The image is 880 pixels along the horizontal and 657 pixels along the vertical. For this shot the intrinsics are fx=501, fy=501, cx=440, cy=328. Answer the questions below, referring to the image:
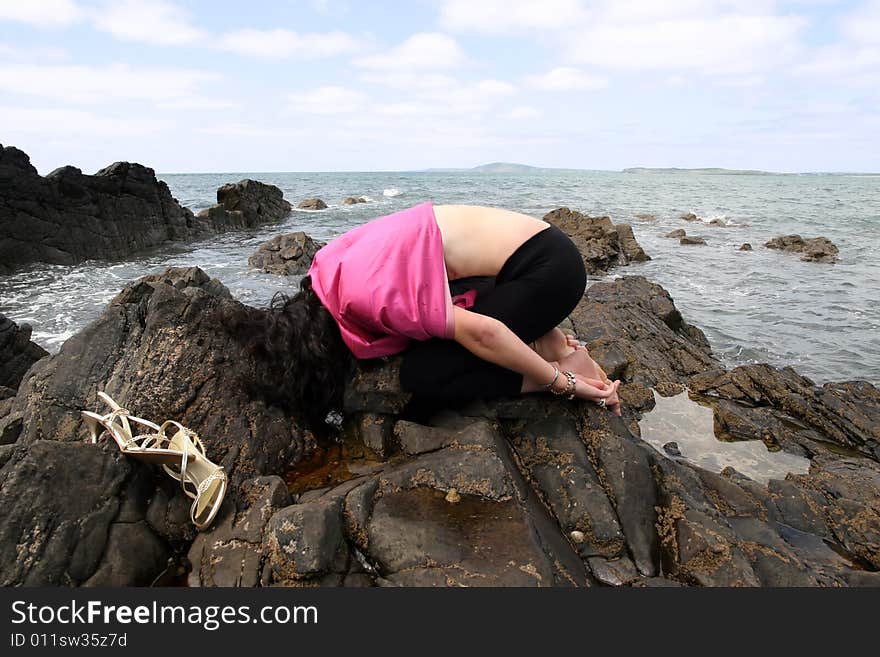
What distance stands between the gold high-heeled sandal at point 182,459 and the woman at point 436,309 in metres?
0.76

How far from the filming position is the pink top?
2988 mm

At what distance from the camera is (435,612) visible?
2.11 meters

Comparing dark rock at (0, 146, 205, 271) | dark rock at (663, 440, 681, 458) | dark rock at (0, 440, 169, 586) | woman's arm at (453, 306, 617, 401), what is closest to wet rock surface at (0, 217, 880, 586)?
dark rock at (0, 440, 169, 586)

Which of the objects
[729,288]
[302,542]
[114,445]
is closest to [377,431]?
[302,542]

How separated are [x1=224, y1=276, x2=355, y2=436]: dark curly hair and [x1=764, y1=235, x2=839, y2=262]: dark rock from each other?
67.3ft

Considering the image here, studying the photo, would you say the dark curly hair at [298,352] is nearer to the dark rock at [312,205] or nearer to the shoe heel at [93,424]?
the shoe heel at [93,424]

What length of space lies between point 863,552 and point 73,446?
4.77 meters

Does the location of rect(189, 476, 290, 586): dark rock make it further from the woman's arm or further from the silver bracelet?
the silver bracelet

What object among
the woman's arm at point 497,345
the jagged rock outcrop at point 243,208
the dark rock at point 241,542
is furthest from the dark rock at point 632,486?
the jagged rock outcrop at point 243,208

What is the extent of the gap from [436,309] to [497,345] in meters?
0.43

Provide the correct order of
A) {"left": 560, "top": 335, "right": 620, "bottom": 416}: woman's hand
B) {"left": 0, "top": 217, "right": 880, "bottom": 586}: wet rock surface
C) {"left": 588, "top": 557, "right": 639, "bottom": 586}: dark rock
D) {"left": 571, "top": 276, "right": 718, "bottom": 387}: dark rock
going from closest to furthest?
{"left": 0, "top": 217, "right": 880, "bottom": 586}: wet rock surface
{"left": 588, "top": 557, "right": 639, "bottom": 586}: dark rock
{"left": 560, "top": 335, "right": 620, "bottom": 416}: woman's hand
{"left": 571, "top": 276, "right": 718, "bottom": 387}: dark rock

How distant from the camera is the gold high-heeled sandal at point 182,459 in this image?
2631 mm

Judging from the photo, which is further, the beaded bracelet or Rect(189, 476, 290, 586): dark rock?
the beaded bracelet

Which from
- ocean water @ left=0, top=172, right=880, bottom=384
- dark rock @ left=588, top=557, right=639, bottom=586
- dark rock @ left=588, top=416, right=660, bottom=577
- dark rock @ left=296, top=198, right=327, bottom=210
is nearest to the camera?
dark rock @ left=588, top=557, right=639, bottom=586
